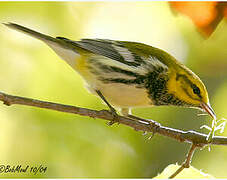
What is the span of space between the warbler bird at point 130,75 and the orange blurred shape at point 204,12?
0.56m

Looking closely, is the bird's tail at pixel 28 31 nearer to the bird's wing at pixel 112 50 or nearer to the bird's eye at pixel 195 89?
the bird's wing at pixel 112 50

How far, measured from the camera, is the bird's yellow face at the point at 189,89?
226cm

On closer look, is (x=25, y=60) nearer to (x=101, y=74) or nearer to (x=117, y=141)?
(x=101, y=74)

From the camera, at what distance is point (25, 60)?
2.69 m

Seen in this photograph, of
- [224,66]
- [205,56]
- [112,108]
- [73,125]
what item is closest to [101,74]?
[112,108]

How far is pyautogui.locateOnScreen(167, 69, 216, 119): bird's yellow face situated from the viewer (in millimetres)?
2260

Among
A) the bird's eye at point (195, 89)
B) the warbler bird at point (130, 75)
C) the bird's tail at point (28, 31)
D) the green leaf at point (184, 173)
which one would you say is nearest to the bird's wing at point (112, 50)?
the warbler bird at point (130, 75)

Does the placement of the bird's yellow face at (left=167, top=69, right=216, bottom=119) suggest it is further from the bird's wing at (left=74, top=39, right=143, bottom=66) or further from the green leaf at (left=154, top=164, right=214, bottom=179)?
the green leaf at (left=154, top=164, right=214, bottom=179)

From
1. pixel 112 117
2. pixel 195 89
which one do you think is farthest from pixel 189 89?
pixel 112 117

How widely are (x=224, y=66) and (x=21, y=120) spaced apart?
1567 millimetres

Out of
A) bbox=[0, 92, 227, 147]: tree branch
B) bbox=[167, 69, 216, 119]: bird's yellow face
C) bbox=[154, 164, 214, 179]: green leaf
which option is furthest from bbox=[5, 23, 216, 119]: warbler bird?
bbox=[154, 164, 214, 179]: green leaf

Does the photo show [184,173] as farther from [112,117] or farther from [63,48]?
[63,48]

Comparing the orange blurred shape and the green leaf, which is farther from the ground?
the orange blurred shape

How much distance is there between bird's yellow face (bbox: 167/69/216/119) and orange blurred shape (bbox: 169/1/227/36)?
60 cm
